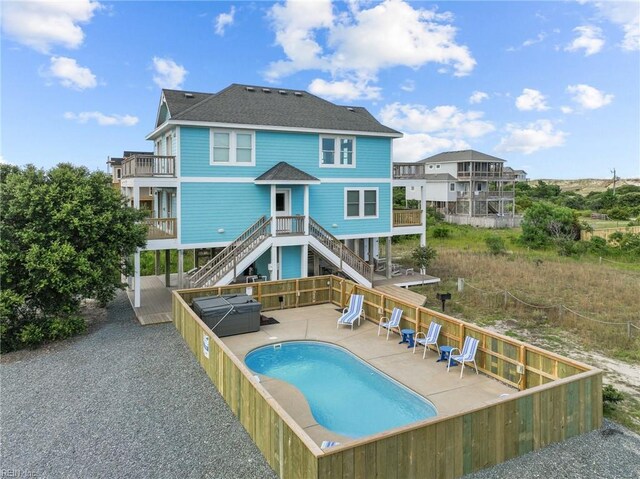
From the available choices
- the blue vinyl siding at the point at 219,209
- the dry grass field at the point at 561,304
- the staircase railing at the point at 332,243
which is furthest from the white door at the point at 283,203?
the dry grass field at the point at 561,304

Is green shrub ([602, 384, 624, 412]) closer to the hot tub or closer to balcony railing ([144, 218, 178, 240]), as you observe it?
the hot tub

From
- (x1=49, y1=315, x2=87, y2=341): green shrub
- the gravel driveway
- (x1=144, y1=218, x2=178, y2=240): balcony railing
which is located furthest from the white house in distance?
the gravel driveway

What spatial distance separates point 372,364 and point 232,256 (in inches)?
305

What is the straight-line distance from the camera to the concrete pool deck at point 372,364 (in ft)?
29.2

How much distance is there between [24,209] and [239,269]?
23.6ft

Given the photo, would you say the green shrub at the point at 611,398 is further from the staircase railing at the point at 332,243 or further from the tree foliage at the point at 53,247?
the tree foliage at the point at 53,247

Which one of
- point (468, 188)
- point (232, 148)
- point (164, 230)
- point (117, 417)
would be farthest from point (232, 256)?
point (468, 188)

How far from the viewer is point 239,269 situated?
55.4 ft

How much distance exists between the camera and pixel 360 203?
2098 cm

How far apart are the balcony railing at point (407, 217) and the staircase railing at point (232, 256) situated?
7.21 meters

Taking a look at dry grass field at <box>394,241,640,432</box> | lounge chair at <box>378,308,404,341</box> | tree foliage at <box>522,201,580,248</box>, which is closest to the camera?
dry grass field at <box>394,241,640,432</box>

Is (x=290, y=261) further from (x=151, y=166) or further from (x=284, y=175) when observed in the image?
(x=151, y=166)

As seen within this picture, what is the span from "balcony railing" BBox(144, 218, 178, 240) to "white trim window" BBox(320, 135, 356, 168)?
7.03 m

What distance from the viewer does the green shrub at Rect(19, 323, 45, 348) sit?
38.9 ft
